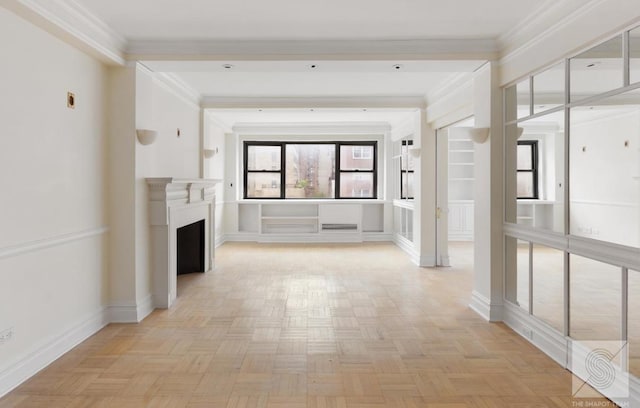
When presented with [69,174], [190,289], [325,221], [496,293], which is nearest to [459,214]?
[325,221]

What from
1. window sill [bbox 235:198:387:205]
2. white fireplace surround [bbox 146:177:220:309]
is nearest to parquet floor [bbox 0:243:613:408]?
white fireplace surround [bbox 146:177:220:309]

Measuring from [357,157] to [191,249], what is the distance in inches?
183

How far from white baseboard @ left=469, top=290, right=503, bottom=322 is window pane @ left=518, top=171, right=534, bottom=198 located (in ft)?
3.40

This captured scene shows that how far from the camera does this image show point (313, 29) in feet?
11.8

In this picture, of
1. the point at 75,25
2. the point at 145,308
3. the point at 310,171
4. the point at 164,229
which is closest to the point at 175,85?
the point at 164,229

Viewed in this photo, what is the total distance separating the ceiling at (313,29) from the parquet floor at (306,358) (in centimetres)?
241

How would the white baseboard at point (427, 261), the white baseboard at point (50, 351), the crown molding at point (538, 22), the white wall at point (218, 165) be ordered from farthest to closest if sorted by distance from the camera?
1. the white wall at point (218, 165)
2. the white baseboard at point (427, 261)
3. the crown molding at point (538, 22)
4. the white baseboard at point (50, 351)

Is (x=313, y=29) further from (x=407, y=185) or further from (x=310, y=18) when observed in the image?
(x=407, y=185)

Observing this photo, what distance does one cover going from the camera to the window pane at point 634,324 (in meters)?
2.35

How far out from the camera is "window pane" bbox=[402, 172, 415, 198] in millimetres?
7391

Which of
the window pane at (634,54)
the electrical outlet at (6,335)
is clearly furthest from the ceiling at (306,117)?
the electrical outlet at (6,335)

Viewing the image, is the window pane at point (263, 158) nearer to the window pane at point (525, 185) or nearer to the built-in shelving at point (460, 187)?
the built-in shelving at point (460, 187)

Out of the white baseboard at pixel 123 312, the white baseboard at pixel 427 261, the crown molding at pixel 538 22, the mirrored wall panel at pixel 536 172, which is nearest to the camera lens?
the crown molding at pixel 538 22

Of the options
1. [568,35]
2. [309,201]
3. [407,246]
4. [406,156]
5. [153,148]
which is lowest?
[407,246]
